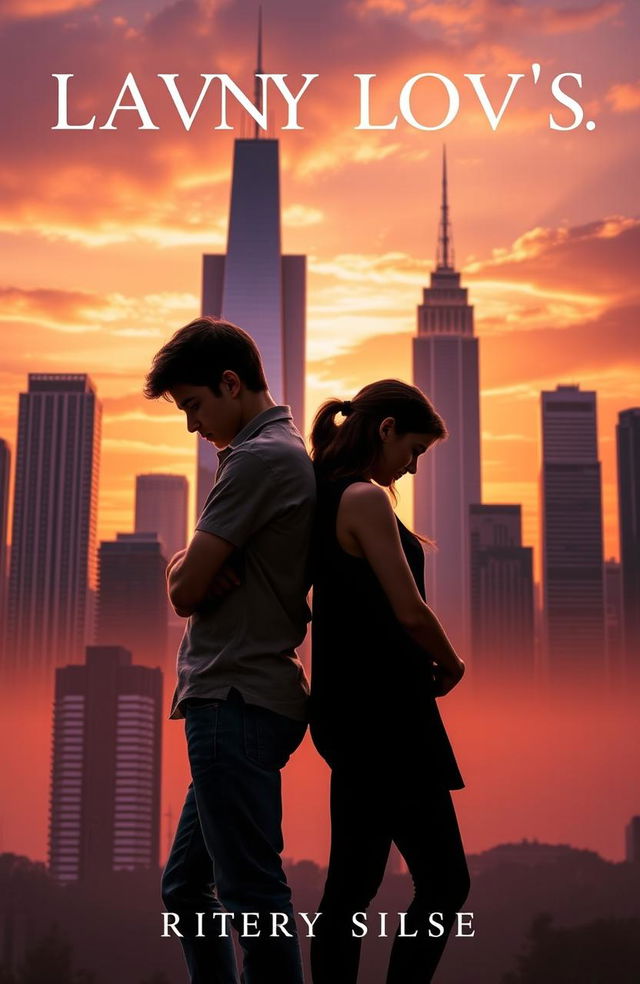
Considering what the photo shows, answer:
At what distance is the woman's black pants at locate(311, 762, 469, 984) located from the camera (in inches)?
107

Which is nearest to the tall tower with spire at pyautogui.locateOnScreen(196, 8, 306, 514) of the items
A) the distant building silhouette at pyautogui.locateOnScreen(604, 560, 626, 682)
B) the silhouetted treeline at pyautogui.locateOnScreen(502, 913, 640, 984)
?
the silhouetted treeline at pyautogui.locateOnScreen(502, 913, 640, 984)

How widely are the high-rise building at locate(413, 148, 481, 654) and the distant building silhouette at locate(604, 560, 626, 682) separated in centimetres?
2138

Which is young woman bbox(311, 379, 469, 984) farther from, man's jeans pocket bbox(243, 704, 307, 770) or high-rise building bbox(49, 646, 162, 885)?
high-rise building bbox(49, 646, 162, 885)

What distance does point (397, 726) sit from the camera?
9.04 ft

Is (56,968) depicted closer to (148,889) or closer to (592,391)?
(148,889)

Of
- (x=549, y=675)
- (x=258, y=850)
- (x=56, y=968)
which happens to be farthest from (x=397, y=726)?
(x=549, y=675)

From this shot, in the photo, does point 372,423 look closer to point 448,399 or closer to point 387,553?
point 387,553

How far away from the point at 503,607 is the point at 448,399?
113 feet

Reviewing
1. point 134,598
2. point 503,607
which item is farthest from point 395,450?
point 503,607

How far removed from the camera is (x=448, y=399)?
188 meters

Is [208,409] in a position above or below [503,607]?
below

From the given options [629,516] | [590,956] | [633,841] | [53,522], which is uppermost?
[629,516]

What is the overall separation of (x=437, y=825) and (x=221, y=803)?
0.49 meters

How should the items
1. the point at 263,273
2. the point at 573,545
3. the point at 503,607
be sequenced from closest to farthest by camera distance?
A: 1. the point at 263,273
2. the point at 573,545
3. the point at 503,607
